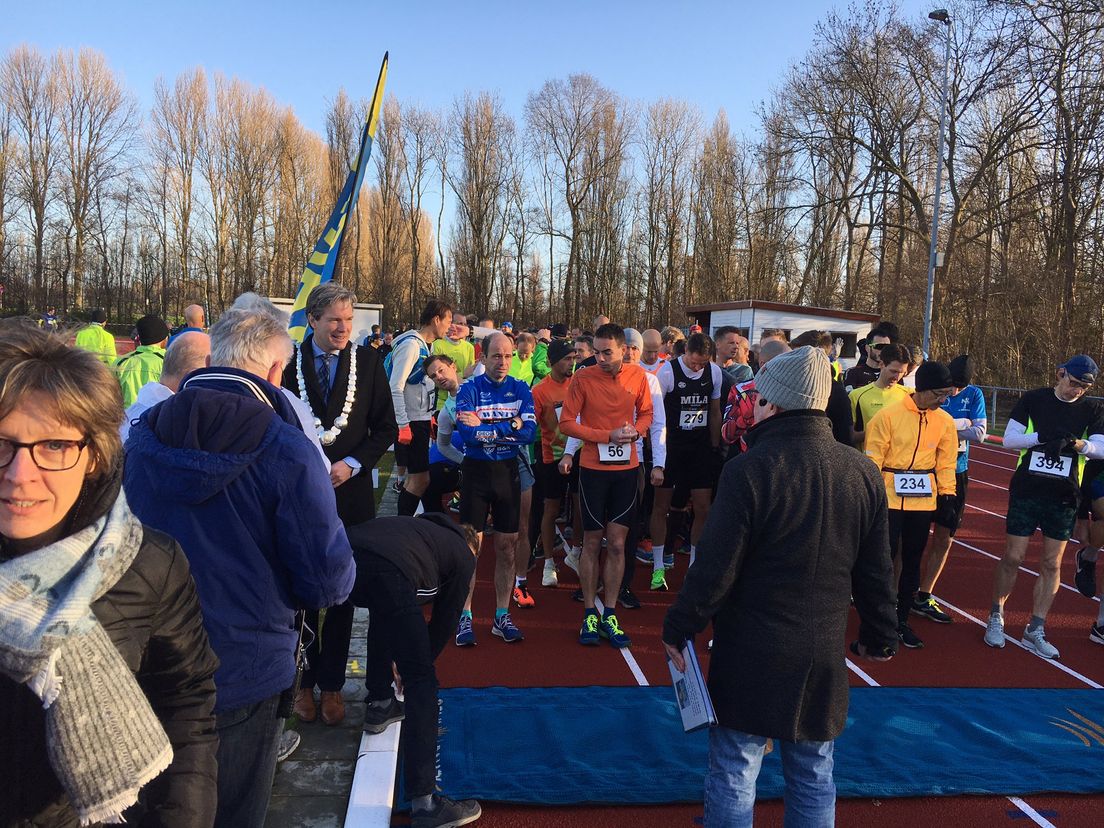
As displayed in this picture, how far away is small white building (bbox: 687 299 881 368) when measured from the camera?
22.9m

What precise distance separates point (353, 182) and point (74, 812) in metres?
6.00

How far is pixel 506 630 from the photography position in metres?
4.98

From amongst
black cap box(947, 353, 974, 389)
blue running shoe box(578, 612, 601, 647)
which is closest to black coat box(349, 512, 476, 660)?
blue running shoe box(578, 612, 601, 647)

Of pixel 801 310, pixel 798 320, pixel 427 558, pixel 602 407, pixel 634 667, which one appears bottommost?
pixel 634 667

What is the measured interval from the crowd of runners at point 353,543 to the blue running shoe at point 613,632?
4 centimetres

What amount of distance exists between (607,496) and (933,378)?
7.75ft

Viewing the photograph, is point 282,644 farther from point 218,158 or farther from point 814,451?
point 218,158

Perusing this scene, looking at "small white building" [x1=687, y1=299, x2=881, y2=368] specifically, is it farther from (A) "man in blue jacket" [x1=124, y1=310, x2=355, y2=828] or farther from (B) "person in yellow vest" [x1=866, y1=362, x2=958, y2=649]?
(A) "man in blue jacket" [x1=124, y1=310, x2=355, y2=828]

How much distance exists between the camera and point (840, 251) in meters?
35.6

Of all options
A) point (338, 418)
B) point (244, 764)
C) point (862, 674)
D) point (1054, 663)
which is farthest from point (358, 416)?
point (1054, 663)

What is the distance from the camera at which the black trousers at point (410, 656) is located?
2.92m

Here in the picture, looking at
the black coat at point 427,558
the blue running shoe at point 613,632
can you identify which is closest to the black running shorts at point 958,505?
the blue running shoe at point 613,632

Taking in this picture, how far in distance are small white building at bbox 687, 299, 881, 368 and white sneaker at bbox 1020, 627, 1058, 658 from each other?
58.7 ft

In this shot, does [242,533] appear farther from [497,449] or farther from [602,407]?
[602,407]
